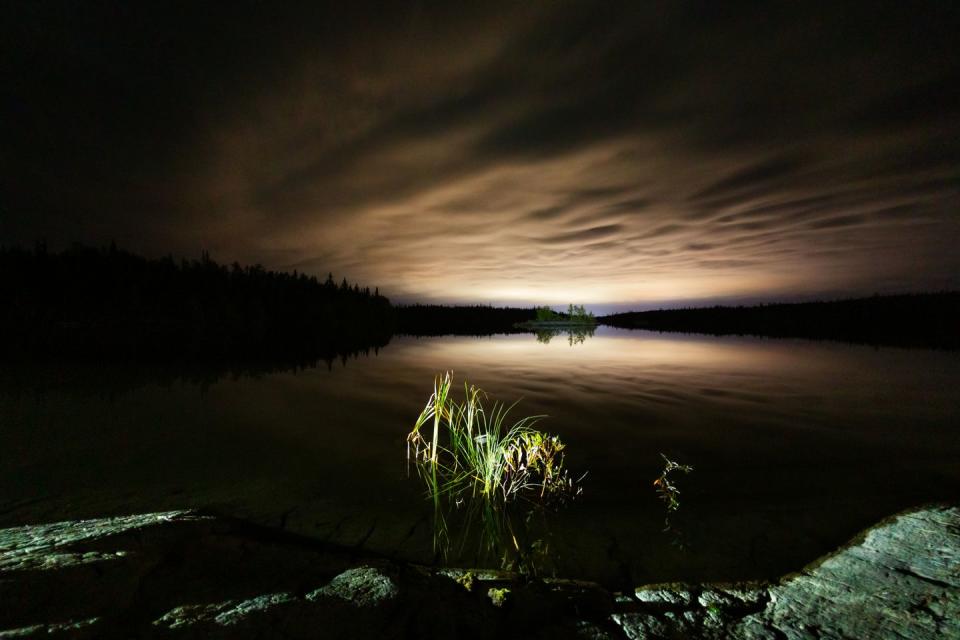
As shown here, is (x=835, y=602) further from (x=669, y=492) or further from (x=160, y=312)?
(x=160, y=312)

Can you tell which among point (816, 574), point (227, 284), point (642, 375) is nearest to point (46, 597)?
point (816, 574)

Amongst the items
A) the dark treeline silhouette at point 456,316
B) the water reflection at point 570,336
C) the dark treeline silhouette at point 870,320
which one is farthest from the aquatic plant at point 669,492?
the dark treeline silhouette at point 456,316

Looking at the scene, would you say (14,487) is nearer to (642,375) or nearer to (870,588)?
(870,588)

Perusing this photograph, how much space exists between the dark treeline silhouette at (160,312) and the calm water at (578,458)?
13608 mm

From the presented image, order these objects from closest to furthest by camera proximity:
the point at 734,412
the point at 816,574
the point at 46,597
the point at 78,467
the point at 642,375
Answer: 1. the point at 46,597
2. the point at 816,574
3. the point at 78,467
4. the point at 734,412
5. the point at 642,375

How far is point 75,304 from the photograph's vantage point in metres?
44.7

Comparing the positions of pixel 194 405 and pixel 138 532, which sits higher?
pixel 138 532

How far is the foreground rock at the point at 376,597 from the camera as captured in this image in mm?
2564

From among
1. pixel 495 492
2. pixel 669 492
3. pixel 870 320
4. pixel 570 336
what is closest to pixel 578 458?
pixel 669 492

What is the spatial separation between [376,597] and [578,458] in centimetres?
547

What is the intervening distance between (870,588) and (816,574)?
1.33 ft

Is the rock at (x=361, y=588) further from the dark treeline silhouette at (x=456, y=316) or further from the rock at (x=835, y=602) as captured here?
the dark treeline silhouette at (x=456, y=316)

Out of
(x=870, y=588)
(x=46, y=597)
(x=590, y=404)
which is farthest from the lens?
(x=590, y=404)

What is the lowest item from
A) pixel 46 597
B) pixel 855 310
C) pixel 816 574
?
pixel 816 574
